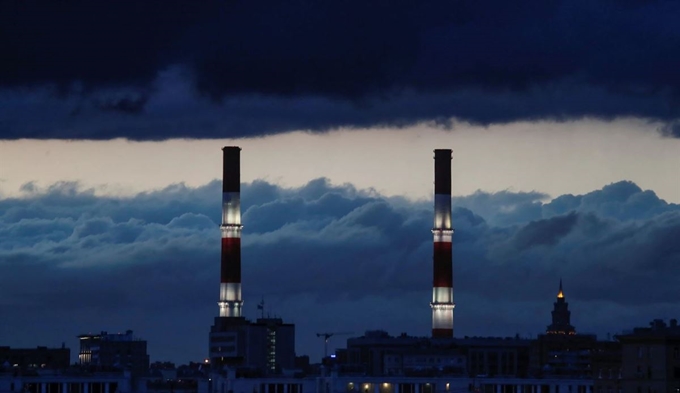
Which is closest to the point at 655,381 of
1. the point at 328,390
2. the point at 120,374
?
the point at 328,390

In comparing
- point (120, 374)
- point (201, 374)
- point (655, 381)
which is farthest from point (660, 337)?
point (201, 374)

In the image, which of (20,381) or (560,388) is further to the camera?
(560,388)

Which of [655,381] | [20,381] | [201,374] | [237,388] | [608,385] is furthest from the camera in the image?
[201,374]

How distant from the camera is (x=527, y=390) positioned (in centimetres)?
16425

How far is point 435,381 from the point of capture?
16338 centimetres

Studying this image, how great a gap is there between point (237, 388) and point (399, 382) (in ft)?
38.3

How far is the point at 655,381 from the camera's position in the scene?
11212 centimetres

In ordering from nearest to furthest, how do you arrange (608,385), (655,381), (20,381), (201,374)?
(655,381) → (608,385) → (20,381) → (201,374)

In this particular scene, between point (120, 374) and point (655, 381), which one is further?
point (120, 374)

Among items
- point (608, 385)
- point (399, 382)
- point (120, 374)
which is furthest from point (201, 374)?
point (608, 385)

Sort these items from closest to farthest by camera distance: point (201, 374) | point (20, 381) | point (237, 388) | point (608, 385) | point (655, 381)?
point (655, 381), point (608, 385), point (20, 381), point (237, 388), point (201, 374)

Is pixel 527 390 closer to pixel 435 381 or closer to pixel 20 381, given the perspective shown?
pixel 435 381

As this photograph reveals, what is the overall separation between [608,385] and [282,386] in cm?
4983

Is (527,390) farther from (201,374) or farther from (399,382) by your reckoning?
(201,374)
